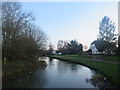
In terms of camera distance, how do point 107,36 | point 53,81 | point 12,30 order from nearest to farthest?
point 53,81
point 12,30
point 107,36

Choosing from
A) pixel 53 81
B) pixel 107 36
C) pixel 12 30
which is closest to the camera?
pixel 53 81

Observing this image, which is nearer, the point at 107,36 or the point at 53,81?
the point at 53,81

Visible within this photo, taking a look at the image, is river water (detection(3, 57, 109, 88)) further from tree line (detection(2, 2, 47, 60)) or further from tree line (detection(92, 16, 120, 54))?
tree line (detection(92, 16, 120, 54))

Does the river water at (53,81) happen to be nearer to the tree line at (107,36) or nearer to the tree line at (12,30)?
the tree line at (12,30)

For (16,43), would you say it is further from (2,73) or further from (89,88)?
(89,88)

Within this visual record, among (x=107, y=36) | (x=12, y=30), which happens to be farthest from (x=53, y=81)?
(x=107, y=36)

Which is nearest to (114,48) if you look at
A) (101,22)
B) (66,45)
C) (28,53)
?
(101,22)

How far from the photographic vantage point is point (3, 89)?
11.7 meters

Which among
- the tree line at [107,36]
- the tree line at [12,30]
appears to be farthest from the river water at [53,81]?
the tree line at [107,36]

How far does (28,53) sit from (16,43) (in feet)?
24.7

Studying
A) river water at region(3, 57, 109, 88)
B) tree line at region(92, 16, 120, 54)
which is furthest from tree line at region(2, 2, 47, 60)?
tree line at region(92, 16, 120, 54)

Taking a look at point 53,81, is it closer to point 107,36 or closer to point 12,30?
point 12,30

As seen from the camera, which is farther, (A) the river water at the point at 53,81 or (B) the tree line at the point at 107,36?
(B) the tree line at the point at 107,36

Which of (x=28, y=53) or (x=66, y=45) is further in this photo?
(x=66, y=45)
